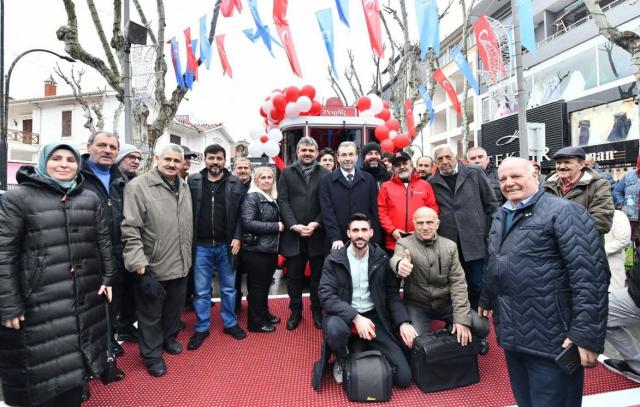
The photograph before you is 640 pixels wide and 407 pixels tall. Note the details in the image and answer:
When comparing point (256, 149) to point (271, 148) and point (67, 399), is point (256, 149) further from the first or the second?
point (67, 399)

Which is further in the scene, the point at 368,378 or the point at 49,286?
the point at 368,378

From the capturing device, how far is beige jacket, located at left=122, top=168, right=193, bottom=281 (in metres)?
2.83

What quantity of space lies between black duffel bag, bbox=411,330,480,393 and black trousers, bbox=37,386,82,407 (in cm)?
220

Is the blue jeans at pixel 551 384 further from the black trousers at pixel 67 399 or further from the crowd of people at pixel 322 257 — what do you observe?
the black trousers at pixel 67 399

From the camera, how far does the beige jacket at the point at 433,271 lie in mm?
3016

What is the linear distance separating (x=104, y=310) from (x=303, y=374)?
153 cm

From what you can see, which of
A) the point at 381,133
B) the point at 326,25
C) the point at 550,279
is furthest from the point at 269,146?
the point at 550,279

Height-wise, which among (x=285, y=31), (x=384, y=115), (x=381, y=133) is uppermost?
(x=285, y=31)

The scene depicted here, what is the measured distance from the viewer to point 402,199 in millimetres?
3645

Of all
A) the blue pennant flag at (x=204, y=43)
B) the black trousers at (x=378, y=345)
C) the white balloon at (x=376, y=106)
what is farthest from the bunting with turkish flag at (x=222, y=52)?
the black trousers at (x=378, y=345)

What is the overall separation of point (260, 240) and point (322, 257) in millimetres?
674

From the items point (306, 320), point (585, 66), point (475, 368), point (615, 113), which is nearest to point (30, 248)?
point (306, 320)

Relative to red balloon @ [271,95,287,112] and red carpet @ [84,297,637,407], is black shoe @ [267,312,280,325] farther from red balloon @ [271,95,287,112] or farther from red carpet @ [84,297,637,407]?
red balloon @ [271,95,287,112]

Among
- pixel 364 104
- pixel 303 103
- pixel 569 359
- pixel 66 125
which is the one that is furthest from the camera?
pixel 66 125
